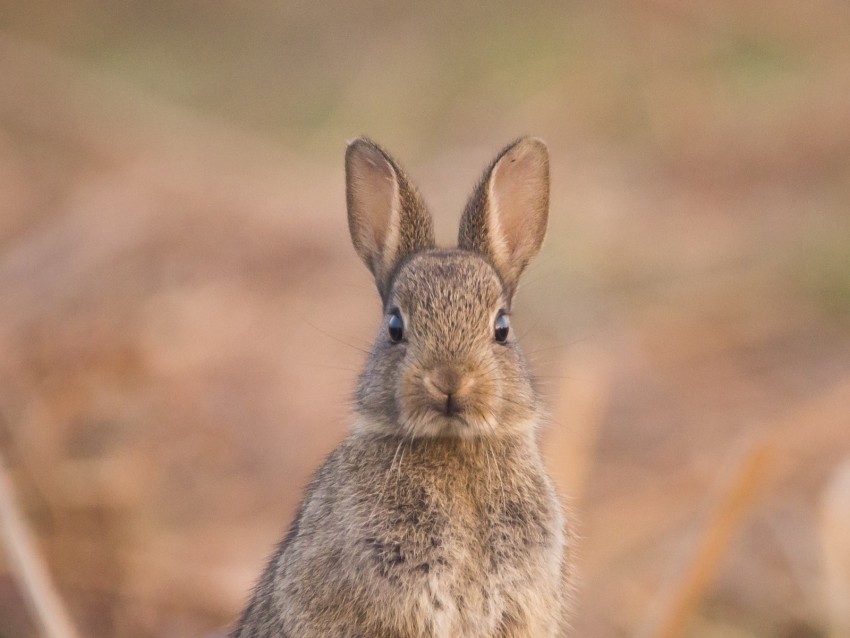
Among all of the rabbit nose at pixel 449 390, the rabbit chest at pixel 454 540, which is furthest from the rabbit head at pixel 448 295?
the rabbit chest at pixel 454 540

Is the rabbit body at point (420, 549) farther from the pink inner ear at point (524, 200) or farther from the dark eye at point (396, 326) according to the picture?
the pink inner ear at point (524, 200)

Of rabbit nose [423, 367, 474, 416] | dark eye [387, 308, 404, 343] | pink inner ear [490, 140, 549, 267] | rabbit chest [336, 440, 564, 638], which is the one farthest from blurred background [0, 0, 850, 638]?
pink inner ear [490, 140, 549, 267]

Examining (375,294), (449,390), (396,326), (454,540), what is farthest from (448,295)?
(375,294)

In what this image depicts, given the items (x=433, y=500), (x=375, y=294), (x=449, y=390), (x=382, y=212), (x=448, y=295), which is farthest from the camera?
(x=375, y=294)


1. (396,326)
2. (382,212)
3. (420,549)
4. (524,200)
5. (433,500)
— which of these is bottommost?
(420,549)

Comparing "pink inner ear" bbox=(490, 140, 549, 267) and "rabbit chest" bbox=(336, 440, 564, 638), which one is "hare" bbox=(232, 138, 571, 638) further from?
"pink inner ear" bbox=(490, 140, 549, 267)

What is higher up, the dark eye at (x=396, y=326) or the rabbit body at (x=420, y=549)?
the dark eye at (x=396, y=326)

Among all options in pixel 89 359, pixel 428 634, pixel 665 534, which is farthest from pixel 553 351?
pixel 428 634

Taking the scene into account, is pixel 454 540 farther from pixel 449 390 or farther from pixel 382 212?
pixel 382 212
